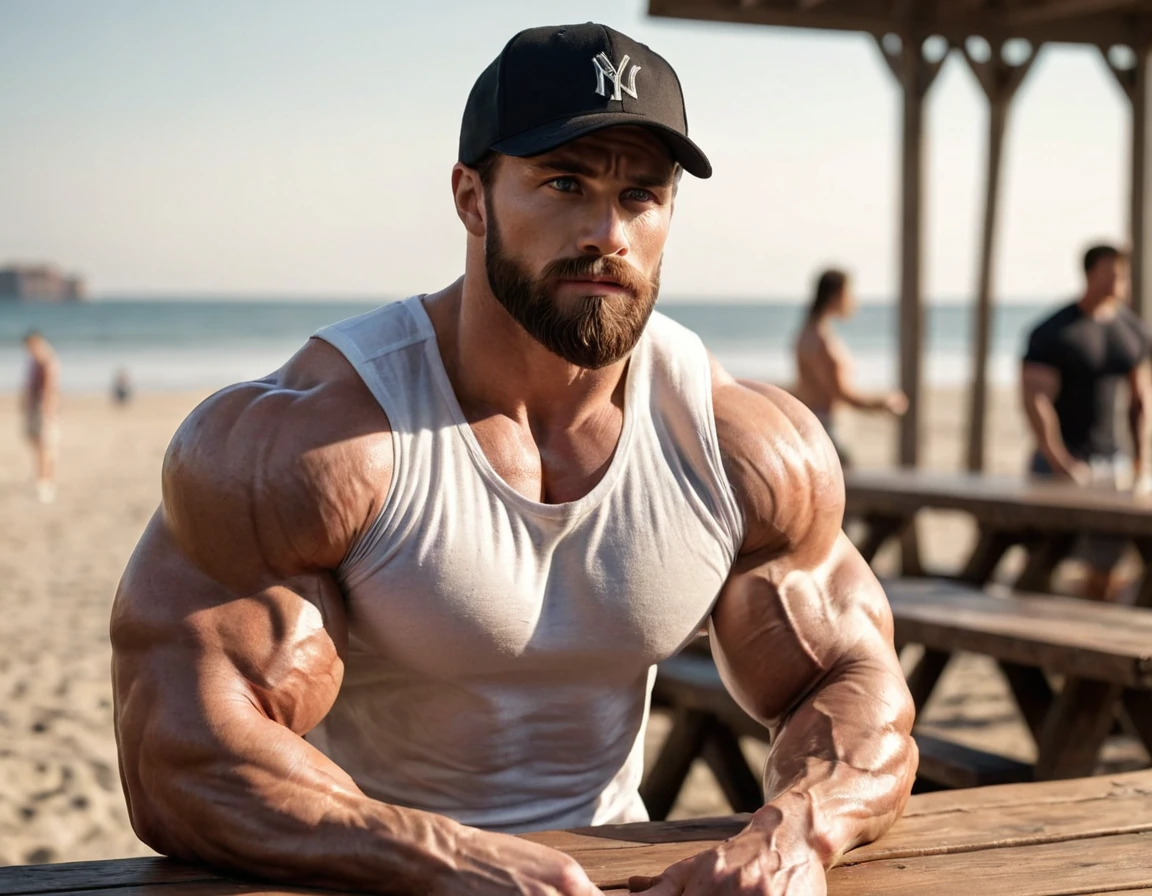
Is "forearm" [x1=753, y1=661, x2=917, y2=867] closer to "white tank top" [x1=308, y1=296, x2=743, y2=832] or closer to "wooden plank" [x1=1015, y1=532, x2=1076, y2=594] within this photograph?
"white tank top" [x1=308, y1=296, x2=743, y2=832]

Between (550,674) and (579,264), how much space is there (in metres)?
0.60

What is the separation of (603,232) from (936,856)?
963 mm

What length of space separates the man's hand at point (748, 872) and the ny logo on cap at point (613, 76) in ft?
3.25

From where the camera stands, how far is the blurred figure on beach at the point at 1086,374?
641cm

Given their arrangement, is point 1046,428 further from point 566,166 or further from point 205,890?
point 205,890

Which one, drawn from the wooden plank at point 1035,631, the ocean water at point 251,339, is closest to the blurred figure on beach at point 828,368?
the wooden plank at point 1035,631

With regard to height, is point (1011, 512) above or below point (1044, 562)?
above

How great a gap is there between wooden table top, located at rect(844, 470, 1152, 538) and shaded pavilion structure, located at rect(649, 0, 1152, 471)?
160cm

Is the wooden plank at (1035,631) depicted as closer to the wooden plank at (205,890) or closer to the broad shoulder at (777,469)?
the broad shoulder at (777,469)

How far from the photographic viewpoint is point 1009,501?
5730 millimetres

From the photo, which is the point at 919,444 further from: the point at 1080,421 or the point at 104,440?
the point at 104,440

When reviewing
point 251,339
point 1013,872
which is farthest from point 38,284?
point 1013,872

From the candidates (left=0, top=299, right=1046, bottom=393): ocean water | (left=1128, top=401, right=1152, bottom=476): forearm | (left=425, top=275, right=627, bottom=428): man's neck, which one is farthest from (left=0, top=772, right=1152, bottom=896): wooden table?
(left=0, top=299, right=1046, bottom=393): ocean water

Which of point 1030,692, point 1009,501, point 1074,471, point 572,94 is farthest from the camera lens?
point 1074,471
